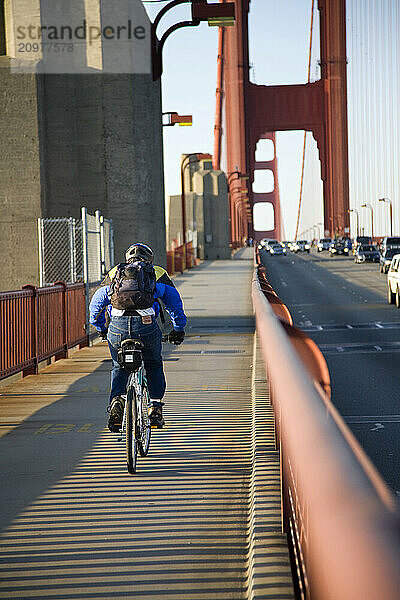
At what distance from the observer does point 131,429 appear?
678 cm

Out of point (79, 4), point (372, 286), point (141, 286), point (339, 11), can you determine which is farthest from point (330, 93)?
point (141, 286)

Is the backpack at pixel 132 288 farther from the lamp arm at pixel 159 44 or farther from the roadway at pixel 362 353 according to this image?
the lamp arm at pixel 159 44

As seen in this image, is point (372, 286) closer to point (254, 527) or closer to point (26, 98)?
point (26, 98)

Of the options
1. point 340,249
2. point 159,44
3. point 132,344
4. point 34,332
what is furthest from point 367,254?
point 132,344

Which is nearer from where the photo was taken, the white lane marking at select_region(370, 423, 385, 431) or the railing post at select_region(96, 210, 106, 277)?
the white lane marking at select_region(370, 423, 385, 431)

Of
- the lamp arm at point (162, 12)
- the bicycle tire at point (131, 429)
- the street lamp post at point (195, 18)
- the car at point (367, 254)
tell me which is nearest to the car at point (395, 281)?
the street lamp post at point (195, 18)

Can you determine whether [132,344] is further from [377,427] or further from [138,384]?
[377,427]

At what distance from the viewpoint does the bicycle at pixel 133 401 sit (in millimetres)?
6801

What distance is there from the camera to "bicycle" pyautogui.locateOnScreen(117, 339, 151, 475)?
268 inches

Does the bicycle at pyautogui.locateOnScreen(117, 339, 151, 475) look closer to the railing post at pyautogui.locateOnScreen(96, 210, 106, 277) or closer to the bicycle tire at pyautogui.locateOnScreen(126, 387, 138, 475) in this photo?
the bicycle tire at pyautogui.locateOnScreen(126, 387, 138, 475)

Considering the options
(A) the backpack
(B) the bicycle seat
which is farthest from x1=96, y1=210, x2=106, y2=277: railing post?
(B) the bicycle seat

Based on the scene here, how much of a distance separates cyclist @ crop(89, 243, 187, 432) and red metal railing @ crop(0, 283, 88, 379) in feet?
14.7

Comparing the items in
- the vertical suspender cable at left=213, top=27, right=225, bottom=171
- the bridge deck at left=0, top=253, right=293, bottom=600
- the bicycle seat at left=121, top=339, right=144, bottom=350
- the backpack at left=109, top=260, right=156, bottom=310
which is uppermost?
the vertical suspender cable at left=213, top=27, right=225, bottom=171

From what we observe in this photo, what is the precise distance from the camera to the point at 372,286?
147 ft
